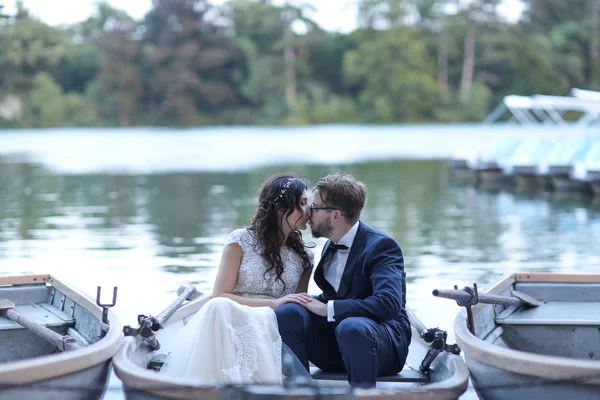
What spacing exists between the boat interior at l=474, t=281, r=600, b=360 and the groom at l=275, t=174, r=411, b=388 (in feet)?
2.37

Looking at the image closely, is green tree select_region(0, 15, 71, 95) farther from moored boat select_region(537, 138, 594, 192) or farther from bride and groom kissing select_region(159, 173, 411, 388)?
bride and groom kissing select_region(159, 173, 411, 388)

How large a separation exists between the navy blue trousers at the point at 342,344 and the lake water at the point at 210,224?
1781 mm

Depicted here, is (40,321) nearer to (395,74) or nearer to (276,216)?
(276,216)

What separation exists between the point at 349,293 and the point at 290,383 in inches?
32.5

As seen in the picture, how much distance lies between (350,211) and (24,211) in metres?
14.7

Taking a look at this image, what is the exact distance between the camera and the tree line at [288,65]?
7094 cm

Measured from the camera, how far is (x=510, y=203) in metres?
20.3

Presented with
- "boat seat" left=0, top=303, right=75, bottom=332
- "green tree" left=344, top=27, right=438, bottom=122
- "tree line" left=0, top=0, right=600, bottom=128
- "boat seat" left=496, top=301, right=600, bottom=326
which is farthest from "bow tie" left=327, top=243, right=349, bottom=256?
"green tree" left=344, top=27, right=438, bottom=122

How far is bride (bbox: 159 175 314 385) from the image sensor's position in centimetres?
425

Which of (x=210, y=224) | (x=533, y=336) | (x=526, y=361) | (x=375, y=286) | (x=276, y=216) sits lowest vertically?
(x=210, y=224)

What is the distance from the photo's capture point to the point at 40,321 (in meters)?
5.52

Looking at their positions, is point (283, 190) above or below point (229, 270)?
above

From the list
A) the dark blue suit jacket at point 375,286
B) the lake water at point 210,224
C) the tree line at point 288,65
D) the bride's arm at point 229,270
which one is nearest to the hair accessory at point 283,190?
the bride's arm at point 229,270

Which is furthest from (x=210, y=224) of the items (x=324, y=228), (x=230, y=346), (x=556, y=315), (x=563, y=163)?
(x=230, y=346)
